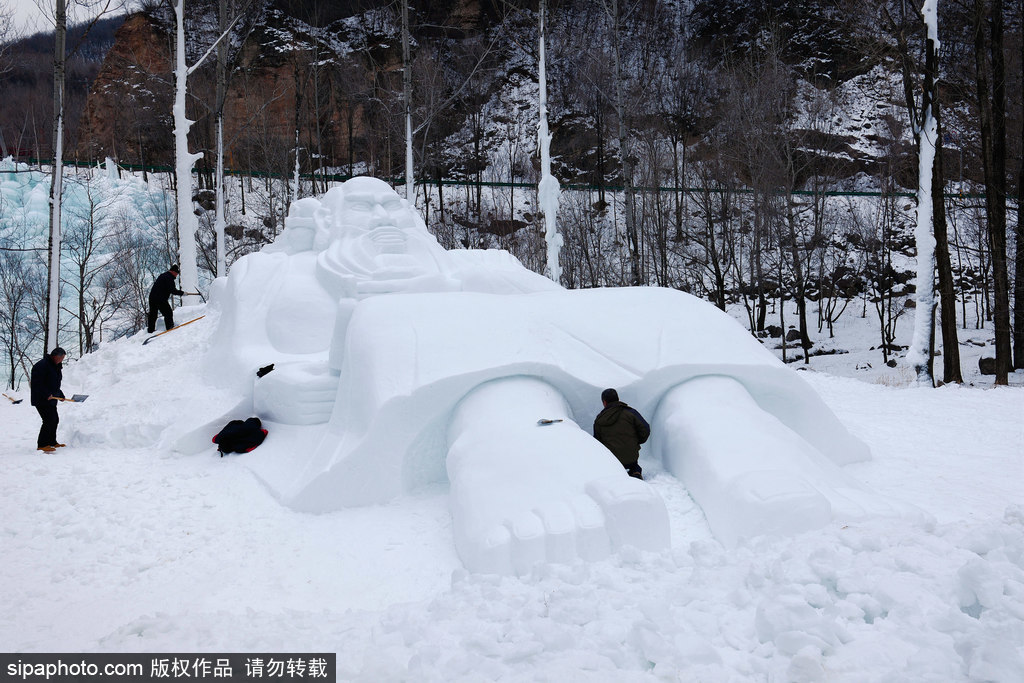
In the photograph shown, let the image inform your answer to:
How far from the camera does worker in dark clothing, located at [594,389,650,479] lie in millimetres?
4312

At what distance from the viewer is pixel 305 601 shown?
3.44 meters

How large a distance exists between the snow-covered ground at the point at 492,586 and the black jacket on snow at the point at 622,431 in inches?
10.6

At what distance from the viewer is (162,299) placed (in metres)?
8.55

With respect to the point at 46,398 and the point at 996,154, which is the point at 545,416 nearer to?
the point at 46,398

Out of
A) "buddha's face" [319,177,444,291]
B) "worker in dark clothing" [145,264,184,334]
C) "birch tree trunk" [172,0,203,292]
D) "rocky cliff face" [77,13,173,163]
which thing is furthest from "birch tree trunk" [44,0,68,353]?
"rocky cliff face" [77,13,173,163]

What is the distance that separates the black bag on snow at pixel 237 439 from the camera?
18.3 ft

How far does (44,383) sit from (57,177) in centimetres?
690

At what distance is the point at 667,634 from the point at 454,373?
7.72 feet

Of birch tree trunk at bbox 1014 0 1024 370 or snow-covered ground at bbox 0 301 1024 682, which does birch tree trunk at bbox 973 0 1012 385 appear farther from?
snow-covered ground at bbox 0 301 1024 682

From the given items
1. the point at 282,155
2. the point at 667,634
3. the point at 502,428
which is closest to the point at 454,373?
the point at 502,428

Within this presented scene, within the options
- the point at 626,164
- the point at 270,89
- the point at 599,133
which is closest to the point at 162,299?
the point at 626,164

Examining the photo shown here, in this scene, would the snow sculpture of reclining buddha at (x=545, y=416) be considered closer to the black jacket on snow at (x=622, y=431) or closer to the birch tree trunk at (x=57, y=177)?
the black jacket on snow at (x=622, y=431)

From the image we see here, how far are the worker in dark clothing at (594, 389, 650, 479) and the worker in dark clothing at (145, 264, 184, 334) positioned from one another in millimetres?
6546

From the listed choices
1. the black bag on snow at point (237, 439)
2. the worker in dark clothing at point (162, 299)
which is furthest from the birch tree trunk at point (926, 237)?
the worker in dark clothing at point (162, 299)
